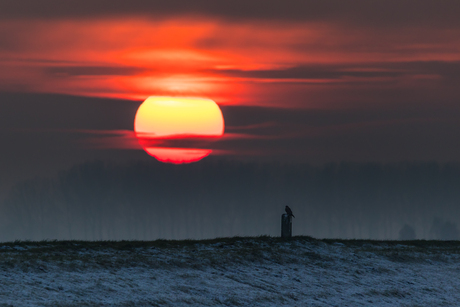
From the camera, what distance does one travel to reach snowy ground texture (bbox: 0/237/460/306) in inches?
760

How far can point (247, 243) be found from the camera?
27.5 metres

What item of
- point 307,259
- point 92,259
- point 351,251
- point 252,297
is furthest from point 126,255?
point 351,251

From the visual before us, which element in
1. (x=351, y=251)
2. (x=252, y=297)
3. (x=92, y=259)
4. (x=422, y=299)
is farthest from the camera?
(x=351, y=251)

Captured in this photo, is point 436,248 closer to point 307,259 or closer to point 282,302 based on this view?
point 307,259

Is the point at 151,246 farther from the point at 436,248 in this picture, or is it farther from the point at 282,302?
the point at 436,248

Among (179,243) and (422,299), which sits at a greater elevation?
(179,243)

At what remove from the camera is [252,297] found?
20891 mm

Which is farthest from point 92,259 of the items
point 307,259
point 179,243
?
point 307,259

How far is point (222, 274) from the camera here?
23.0m

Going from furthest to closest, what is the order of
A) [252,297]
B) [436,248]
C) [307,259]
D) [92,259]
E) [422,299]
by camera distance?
[436,248]
[307,259]
[422,299]
[92,259]
[252,297]

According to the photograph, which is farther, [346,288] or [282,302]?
[346,288]

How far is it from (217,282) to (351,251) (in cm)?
951

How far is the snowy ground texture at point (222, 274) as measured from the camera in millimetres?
19297

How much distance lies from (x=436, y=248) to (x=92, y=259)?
64.8 feet
